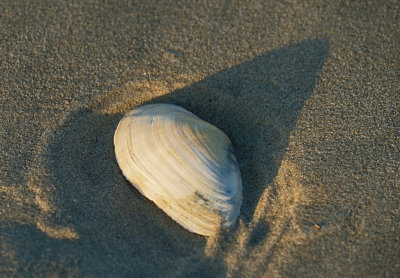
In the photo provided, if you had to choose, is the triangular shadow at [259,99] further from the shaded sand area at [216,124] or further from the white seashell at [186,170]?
the white seashell at [186,170]

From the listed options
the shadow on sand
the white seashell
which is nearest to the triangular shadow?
the shadow on sand

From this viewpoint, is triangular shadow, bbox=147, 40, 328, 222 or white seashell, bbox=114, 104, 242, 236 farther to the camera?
triangular shadow, bbox=147, 40, 328, 222

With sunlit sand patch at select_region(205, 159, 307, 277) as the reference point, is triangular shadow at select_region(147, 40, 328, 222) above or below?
above

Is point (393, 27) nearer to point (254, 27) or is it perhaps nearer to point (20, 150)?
point (254, 27)

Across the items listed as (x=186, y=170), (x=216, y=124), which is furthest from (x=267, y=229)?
(x=216, y=124)

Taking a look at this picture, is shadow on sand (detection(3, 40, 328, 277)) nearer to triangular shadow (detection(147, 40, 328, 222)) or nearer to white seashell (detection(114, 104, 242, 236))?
triangular shadow (detection(147, 40, 328, 222))

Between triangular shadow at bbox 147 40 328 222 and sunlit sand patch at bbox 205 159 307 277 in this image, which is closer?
sunlit sand patch at bbox 205 159 307 277

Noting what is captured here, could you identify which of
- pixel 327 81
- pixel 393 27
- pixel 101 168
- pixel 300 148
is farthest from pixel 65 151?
pixel 393 27
